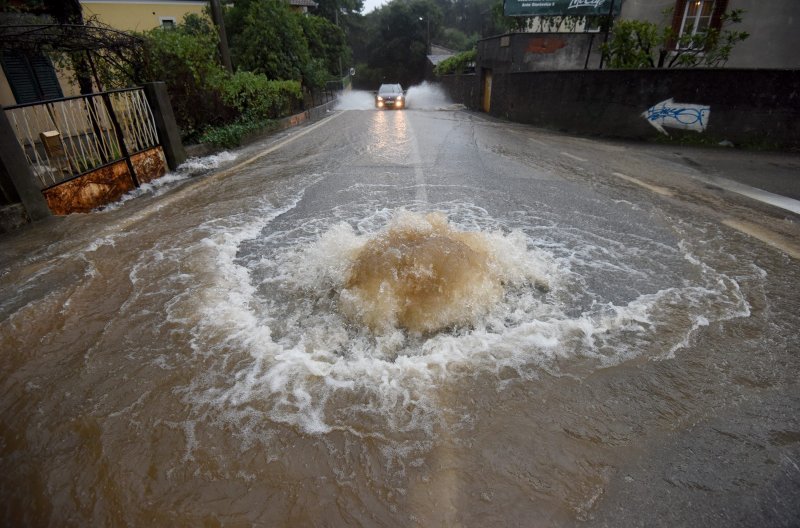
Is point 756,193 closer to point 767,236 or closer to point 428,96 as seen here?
point 767,236

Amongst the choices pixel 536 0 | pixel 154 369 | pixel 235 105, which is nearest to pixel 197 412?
pixel 154 369

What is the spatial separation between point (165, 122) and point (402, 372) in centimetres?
844

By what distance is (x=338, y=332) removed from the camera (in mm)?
3254

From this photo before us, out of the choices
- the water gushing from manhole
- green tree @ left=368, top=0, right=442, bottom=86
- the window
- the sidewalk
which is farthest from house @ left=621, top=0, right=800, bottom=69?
green tree @ left=368, top=0, right=442, bottom=86

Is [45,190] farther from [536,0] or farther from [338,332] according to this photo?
[536,0]

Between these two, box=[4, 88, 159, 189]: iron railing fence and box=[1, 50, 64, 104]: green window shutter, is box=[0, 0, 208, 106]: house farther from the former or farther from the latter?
box=[4, 88, 159, 189]: iron railing fence

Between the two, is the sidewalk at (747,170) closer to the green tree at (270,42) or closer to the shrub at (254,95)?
the shrub at (254,95)

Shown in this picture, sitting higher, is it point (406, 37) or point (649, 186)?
point (406, 37)

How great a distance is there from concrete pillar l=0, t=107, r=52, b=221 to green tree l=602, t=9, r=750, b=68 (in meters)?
15.5

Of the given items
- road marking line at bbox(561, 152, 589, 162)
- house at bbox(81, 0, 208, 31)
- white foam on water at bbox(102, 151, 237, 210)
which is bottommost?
road marking line at bbox(561, 152, 589, 162)

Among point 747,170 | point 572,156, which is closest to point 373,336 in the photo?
point 572,156

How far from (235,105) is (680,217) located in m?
12.4

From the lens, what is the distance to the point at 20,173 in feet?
17.5

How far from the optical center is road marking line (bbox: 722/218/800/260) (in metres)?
4.49
